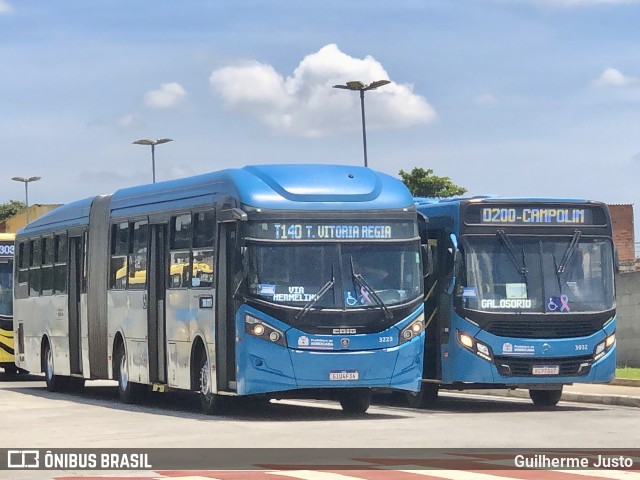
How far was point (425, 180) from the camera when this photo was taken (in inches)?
3024

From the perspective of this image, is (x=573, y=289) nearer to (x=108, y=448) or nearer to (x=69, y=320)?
(x=108, y=448)

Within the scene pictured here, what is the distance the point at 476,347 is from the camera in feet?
71.0

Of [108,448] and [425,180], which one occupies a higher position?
[425,180]

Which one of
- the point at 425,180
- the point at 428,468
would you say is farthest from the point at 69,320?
the point at 425,180

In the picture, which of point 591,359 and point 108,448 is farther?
point 591,359

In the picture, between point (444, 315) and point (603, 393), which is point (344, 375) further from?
point (603, 393)

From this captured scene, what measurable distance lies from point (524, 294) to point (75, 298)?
30.8ft

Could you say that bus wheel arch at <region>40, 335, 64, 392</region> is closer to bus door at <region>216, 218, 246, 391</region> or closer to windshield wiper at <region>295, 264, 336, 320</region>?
bus door at <region>216, 218, 246, 391</region>

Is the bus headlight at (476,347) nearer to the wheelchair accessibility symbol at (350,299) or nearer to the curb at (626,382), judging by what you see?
the wheelchair accessibility symbol at (350,299)

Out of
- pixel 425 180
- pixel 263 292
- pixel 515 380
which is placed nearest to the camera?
pixel 263 292

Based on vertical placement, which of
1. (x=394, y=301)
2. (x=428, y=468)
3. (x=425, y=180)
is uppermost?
(x=425, y=180)

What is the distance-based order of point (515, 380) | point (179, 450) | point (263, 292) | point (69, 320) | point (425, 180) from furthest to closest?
point (425, 180) → point (69, 320) → point (515, 380) → point (263, 292) → point (179, 450)

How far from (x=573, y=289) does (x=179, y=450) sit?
829cm

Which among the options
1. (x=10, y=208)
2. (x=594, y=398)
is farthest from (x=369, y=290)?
(x=10, y=208)
